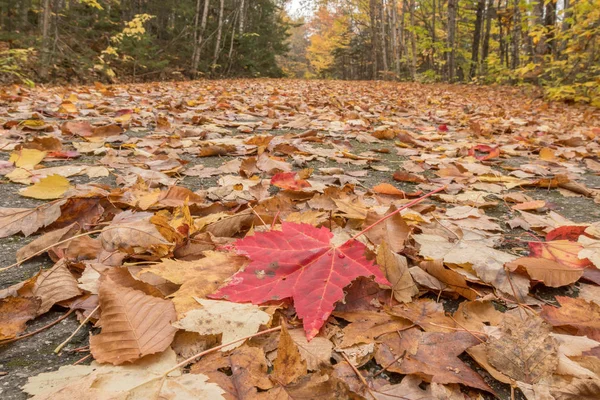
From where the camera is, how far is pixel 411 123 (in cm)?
409

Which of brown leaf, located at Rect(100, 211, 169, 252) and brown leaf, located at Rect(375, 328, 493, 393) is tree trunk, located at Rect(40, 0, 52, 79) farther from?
brown leaf, located at Rect(375, 328, 493, 393)

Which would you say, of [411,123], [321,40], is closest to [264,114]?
[411,123]

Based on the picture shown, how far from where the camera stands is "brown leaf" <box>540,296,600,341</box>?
0.76 m

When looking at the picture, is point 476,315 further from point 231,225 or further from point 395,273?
point 231,225

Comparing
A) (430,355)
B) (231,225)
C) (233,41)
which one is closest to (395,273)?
(430,355)

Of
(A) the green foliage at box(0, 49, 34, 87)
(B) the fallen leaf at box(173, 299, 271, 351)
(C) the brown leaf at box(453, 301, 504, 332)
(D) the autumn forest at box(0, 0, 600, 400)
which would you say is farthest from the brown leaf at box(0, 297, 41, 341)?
(A) the green foliage at box(0, 49, 34, 87)

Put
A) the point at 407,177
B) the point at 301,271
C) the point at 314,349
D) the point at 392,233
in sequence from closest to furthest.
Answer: the point at 314,349 → the point at 301,271 → the point at 392,233 → the point at 407,177

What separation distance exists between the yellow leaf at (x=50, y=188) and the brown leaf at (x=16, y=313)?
2.31ft

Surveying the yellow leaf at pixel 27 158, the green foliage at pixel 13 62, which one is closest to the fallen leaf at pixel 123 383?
the yellow leaf at pixel 27 158

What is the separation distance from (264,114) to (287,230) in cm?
340

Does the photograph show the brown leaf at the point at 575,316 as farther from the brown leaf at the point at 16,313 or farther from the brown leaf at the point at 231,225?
the brown leaf at the point at 16,313

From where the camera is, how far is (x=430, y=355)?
0.69 meters

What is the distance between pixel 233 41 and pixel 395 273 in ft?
56.1

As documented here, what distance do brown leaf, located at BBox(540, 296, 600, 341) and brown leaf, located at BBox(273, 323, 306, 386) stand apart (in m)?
0.55
